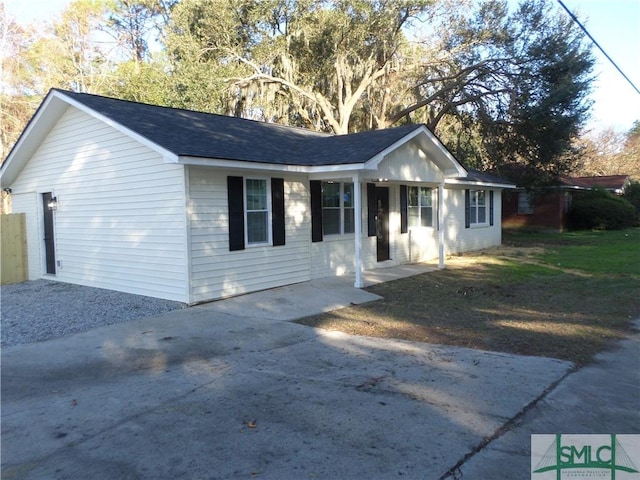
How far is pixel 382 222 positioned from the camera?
13984 millimetres

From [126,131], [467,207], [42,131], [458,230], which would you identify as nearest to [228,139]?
[126,131]

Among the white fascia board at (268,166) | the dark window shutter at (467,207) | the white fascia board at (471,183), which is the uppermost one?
the white fascia board at (471,183)

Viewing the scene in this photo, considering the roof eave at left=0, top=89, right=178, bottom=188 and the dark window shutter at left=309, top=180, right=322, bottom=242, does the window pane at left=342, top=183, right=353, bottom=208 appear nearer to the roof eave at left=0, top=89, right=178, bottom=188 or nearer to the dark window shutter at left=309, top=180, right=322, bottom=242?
the dark window shutter at left=309, top=180, right=322, bottom=242

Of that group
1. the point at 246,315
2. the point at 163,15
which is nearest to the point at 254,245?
the point at 246,315

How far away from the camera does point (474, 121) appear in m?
24.1

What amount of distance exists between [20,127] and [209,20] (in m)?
14.2

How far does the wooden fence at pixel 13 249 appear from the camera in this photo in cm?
1305

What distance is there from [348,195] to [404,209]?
8.54 ft

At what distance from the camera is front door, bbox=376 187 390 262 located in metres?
13.8

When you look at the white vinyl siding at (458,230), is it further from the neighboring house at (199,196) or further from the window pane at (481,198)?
the neighboring house at (199,196)

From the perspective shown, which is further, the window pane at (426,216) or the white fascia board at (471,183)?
the white fascia board at (471,183)

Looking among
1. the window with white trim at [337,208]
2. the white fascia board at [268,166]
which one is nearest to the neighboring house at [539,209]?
the window with white trim at [337,208]

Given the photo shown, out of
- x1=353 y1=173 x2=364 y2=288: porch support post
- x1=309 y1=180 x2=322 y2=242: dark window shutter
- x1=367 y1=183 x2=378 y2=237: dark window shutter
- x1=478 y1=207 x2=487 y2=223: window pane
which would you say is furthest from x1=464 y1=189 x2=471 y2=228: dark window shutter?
x1=353 y1=173 x2=364 y2=288: porch support post

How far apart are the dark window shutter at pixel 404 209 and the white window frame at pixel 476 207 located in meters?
5.18
